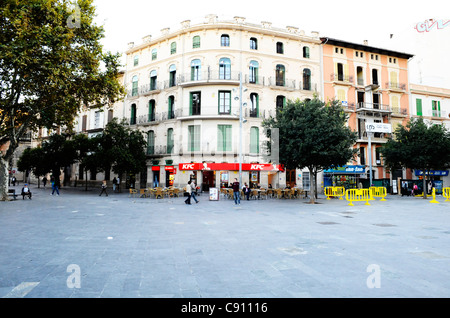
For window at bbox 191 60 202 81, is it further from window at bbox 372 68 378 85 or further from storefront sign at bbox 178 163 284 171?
window at bbox 372 68 378 85

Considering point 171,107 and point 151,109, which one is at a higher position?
point 151,109

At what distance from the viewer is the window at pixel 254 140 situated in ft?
95.3

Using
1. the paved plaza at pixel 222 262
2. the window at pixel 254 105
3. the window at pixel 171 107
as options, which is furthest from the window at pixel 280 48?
the paved plaza at pixel 222 262

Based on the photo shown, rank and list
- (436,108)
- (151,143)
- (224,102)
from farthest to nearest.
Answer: (436,108)
(151,143)
(224,102)

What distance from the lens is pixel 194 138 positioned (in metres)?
28.9

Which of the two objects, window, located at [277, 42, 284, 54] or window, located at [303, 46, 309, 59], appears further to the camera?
window, located at [303, 46, 309, 59]

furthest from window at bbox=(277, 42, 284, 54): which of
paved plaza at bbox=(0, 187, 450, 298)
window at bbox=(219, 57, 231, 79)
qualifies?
paved plaza at bbox=(0, 187, 450, 298)

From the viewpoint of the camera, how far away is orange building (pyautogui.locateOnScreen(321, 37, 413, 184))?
107ft

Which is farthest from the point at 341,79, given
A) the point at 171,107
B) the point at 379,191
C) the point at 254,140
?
the point at 171,107

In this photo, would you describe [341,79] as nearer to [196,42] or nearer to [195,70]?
[195,70]

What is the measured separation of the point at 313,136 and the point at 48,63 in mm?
15880

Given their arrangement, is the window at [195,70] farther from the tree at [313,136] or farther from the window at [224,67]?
the tree at [313,136]

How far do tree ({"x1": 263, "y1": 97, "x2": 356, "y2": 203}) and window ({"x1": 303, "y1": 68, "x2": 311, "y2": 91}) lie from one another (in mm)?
12710
